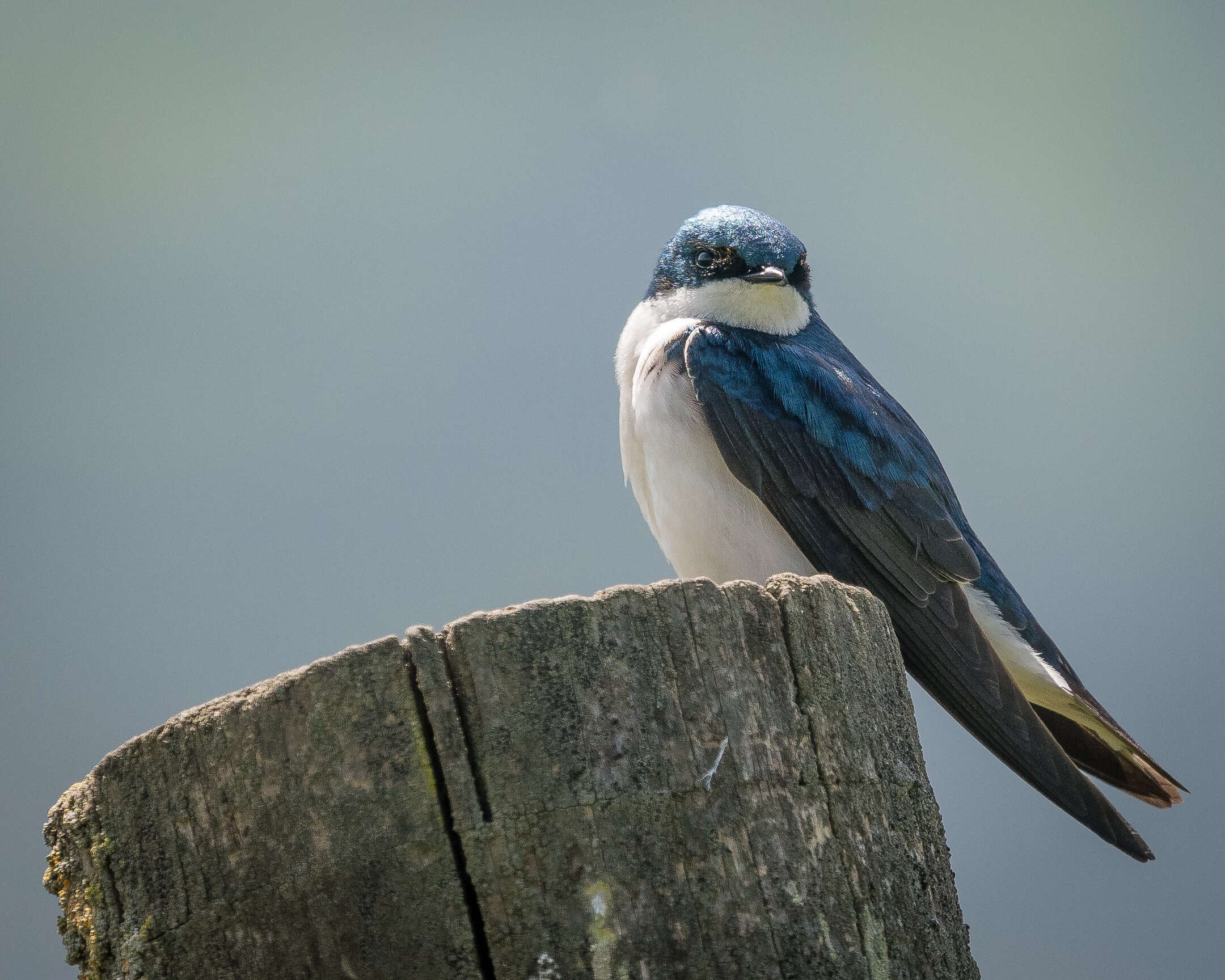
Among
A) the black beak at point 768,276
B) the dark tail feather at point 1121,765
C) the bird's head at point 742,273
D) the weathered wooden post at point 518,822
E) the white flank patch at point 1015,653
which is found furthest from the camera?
the bird's head at point 742,273

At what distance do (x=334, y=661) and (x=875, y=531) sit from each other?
2099 mm

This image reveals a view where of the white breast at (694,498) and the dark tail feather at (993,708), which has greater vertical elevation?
the white breast at (694,498)

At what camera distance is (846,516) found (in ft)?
11.4

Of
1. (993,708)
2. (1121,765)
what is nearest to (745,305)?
(993,708)

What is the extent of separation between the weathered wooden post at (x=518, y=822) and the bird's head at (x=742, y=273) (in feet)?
7.76

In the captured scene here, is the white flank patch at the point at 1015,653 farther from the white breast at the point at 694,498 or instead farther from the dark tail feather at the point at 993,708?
the white breast at the point at 694,498

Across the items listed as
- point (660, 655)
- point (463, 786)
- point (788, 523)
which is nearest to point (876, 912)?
point (660, 655)

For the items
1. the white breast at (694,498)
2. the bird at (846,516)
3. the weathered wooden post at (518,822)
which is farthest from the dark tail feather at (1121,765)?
the weathered wooden post at (518,822)

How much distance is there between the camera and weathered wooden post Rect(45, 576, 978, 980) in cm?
163

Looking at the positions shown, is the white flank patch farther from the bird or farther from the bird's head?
the bird's head

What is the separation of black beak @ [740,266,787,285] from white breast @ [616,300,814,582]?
1.53 feet

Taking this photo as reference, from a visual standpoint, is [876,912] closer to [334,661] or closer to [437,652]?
[437,652]

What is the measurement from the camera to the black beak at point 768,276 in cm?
392

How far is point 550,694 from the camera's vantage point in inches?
67.2
